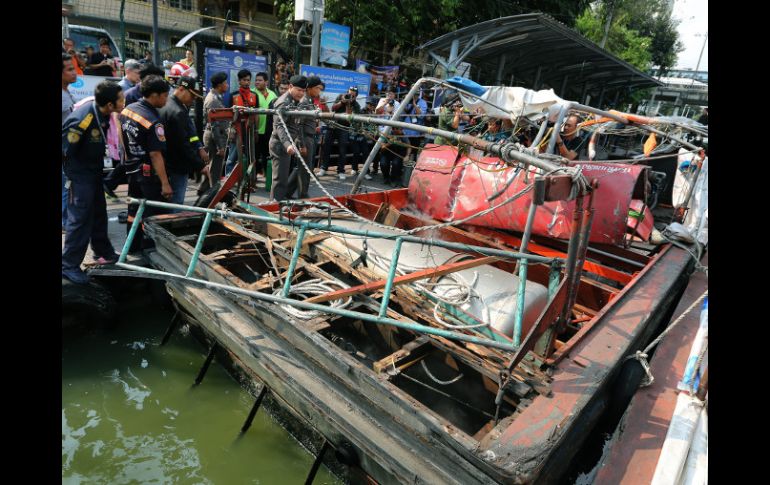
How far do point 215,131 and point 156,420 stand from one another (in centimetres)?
463

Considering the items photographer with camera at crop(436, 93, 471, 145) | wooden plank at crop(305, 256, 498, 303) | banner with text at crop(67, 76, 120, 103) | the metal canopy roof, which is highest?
the metal canopy roof

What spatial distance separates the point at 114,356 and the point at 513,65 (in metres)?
14.6

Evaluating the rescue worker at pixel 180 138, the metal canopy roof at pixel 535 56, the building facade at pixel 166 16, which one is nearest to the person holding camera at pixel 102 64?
the rescue worker at pixel 180 138

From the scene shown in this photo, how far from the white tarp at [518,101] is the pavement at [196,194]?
2291 mm

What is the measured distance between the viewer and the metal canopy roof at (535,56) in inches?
434

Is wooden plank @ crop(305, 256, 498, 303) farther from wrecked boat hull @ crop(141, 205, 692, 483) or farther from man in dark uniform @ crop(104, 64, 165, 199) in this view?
man in dark uniform @ crop(104, 64, 165, 199)

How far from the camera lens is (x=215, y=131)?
6711 millimetres

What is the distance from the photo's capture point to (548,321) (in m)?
2.52

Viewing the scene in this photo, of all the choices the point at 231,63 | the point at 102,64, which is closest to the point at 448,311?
the point at 231,63

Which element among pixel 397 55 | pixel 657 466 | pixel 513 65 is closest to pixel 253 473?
pixel 657 466

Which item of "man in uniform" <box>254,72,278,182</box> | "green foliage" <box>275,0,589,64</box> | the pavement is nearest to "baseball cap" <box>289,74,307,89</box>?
"man in uniform" <box>254,72,278,182</box>

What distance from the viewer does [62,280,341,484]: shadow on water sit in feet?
9.67

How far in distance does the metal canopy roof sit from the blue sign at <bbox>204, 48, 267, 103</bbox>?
5.45 meters

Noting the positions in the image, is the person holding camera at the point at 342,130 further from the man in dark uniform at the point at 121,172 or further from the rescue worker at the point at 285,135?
the man in dark uniform at the point at 121,172
